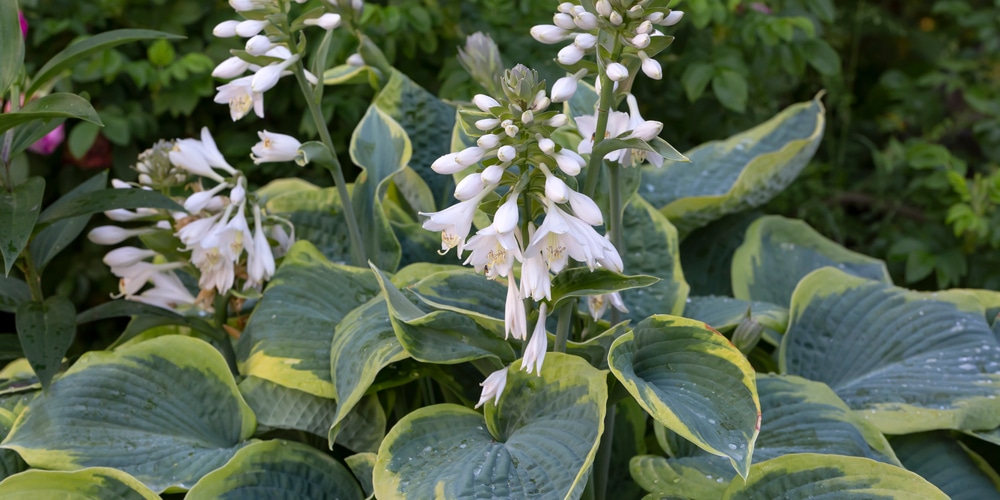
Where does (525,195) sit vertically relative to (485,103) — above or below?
below

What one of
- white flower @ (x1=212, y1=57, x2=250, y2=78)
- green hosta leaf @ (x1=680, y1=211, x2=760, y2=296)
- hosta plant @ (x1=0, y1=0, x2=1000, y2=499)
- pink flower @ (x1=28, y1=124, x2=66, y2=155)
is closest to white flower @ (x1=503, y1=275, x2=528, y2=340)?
hosta plant @ (x1=0, y1=0, x2=1000, y2=499)

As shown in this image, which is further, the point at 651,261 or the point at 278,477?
the point at 651,261

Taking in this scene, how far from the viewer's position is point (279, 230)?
1.54m

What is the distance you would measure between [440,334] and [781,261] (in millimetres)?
982

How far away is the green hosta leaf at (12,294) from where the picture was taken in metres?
1.41

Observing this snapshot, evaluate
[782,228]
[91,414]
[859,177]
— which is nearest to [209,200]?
[91,414]

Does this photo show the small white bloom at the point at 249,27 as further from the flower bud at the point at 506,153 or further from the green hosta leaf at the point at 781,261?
the green hosta leaf at the point at 781,261

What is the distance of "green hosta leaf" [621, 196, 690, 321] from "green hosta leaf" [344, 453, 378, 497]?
55 cm

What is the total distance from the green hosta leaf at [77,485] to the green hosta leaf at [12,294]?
0.36 metres

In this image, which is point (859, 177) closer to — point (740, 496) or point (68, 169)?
point (740, 496)

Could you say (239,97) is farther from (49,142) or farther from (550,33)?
(49,142)

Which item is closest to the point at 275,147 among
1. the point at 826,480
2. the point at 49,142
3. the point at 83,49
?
the point at 83,49

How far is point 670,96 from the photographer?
252 cm

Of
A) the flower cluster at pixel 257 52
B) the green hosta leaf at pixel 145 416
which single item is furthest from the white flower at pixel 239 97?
the green hosta leaf at pixel 145 416
